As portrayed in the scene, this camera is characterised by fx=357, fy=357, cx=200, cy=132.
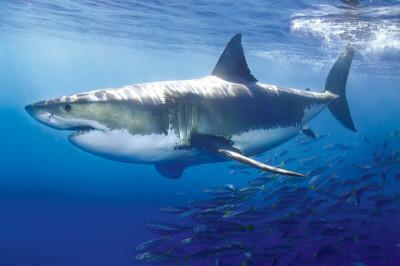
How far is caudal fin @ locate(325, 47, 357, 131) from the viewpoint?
316 inches

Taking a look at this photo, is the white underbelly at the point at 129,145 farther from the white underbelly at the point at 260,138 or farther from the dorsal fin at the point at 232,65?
the dorsal fin at the point at 232,65

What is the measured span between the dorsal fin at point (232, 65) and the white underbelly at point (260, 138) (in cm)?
100

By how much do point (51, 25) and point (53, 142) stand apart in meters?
25.7

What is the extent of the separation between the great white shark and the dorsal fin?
0.06 feet

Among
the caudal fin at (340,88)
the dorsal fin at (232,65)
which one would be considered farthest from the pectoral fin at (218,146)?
the caudal fin at (340,88)

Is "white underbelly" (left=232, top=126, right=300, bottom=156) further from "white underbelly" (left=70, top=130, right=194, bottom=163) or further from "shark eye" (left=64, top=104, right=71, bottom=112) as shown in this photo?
"shark eye" (left=64, top=104, right=71, bottom=112)

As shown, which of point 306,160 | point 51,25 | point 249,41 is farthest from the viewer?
point 51,25

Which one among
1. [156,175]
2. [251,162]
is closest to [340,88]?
[251,162]

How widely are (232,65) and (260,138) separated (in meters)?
1.36

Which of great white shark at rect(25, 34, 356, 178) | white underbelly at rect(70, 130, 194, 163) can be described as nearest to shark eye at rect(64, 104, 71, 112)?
great white shark at rect(25, 34, 356, 178)

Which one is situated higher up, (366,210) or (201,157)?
(201,157)

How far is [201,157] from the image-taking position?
519cm

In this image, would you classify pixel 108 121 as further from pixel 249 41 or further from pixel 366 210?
pixel 249 41

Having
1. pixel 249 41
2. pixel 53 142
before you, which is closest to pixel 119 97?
pixel 249 41
